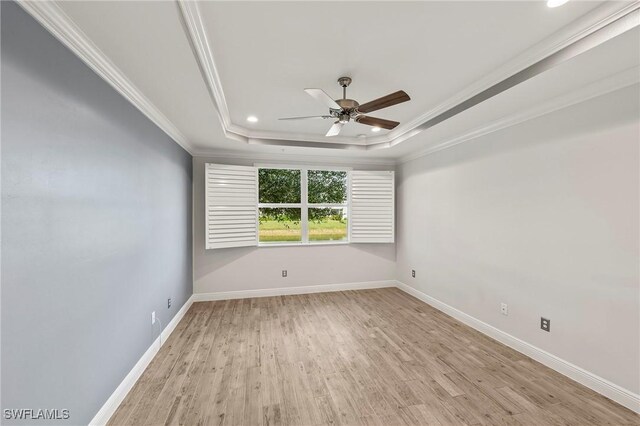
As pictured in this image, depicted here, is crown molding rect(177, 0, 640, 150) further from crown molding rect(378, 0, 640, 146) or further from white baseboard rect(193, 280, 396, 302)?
white baseboard rect(193, 280, 396, 302)

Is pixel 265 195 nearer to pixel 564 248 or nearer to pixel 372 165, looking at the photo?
pixel 372 165

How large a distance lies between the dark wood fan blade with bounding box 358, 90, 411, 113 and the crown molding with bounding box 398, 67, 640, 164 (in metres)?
1.40

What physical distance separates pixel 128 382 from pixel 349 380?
1745 millimetres

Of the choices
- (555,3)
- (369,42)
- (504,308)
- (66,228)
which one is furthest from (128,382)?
(555,3)

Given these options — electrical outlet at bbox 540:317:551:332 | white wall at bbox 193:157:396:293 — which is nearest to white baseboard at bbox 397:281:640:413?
electrical outlet at bbox 540:317:551:332

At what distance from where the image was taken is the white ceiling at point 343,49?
1479 mm

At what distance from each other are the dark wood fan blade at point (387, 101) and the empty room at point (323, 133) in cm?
11

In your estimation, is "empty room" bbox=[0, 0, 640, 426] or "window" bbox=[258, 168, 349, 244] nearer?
"empty room" bbox=[0, 0, 640, 426]

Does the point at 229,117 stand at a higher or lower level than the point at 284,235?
higher

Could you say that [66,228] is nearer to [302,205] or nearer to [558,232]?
[302,205]

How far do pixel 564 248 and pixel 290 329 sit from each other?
2843 mm

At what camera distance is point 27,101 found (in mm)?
1200

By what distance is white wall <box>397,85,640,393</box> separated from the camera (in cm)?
192

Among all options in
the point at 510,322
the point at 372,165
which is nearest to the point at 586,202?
the point at 510,322
